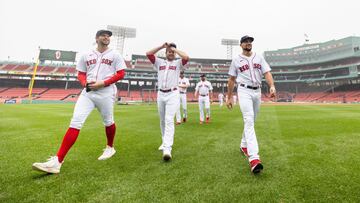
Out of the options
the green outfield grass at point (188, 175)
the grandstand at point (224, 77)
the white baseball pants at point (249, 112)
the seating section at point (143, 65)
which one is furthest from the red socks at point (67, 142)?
the seating section at point (143, 65)

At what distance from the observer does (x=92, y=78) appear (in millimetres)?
3475

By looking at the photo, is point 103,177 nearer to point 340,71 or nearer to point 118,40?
point 118,40

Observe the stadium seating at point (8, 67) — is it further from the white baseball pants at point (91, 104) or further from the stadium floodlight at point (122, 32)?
the white baseball pants at point (91, 104)

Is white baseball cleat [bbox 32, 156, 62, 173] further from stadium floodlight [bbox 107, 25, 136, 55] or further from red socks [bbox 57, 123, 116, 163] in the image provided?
stadium floodlight [bbox 107, 25, 136, 55]

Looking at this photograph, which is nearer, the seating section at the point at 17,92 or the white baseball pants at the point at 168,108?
the white baseball pants at the point at 168,108

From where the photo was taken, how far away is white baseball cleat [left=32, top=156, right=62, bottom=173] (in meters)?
2.72

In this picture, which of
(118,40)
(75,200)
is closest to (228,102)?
(75,200)

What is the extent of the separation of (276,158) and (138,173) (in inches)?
95.3

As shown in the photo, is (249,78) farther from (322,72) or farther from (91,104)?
(322,72)

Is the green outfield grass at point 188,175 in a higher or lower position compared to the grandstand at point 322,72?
lower

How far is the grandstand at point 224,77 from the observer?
4903 cm

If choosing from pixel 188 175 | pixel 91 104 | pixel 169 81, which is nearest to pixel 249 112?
pixel 188 175

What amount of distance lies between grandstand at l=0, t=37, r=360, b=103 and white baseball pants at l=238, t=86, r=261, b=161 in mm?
44734

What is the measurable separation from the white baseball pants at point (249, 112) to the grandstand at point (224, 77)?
147ft
